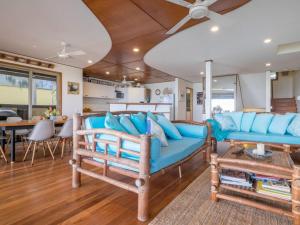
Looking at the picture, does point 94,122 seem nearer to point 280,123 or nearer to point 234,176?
point 234,176

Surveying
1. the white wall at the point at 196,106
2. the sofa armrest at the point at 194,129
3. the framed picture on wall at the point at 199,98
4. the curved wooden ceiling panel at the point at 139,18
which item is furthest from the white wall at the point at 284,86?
the sofa armrest at the point at 194,129

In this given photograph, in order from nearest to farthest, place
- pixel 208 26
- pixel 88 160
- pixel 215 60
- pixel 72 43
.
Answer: pixel 88 160
pixel 208 26
pixel 72 43
pixel 215 60

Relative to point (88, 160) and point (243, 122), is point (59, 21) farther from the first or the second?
point (243, 122)

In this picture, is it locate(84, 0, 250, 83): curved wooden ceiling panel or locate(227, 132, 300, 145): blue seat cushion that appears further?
locate(227, 132, 300, 145): blue seat cushion

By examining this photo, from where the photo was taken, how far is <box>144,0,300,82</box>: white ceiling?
9.14 feet

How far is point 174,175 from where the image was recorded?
2.50 metres

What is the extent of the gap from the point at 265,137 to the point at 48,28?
14.8 ft

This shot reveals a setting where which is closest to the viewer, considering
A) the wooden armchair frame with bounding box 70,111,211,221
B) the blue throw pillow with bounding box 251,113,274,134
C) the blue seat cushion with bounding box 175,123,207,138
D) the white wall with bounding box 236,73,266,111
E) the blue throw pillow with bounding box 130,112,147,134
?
the wooden armchair frame with bounding box 70,111,211,221

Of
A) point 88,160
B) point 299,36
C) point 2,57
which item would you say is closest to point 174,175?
point 88,160

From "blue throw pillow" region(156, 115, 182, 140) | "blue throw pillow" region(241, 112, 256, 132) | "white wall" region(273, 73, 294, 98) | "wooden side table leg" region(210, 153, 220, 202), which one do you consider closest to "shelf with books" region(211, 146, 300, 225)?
"wooden side table leg" region(210, 153, 220, 202)

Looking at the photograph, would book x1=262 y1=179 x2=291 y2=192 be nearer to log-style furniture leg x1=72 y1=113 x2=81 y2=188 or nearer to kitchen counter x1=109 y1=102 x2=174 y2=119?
log-style furniture leg x1=72 y1=113 x2=81 y2=188

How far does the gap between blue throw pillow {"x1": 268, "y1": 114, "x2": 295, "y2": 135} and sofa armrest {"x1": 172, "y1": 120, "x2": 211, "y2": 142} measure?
1.40 metres

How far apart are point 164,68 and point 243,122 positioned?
3799 mm

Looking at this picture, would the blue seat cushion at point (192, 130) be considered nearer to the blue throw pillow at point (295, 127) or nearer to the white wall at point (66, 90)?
the blue throw pillow at point (295, 127)
